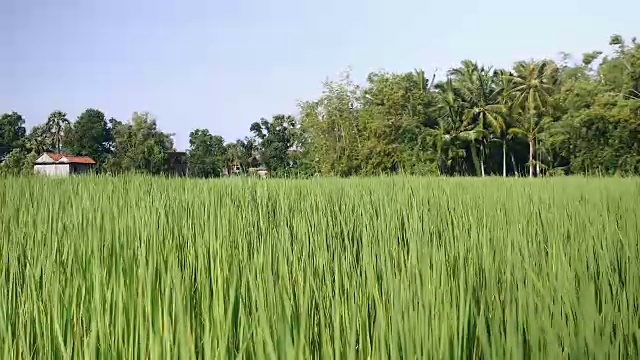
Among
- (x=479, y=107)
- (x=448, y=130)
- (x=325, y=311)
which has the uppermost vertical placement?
(x=479, y=107)

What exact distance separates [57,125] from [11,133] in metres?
8.34

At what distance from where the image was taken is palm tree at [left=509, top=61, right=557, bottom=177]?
32.1m

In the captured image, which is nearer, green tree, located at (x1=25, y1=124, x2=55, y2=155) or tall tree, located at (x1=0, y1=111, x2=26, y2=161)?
green tree, located at (x1=25, y1=124, x2=55, y2=155)

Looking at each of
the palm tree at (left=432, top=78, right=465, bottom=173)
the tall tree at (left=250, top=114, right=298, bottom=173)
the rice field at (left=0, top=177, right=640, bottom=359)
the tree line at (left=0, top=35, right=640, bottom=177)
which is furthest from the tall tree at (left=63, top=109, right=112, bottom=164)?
the rice field at (left=0, top=177, right=640, bottom=359)

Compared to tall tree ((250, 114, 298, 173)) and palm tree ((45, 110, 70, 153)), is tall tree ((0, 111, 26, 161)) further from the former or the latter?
tall tree ((250, 114, 298, 173))

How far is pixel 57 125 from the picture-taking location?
55594 millimetres

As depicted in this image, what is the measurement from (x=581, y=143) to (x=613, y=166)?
1997mm

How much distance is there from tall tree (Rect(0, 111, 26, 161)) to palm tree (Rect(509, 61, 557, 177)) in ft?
171

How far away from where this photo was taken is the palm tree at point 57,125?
55500mm

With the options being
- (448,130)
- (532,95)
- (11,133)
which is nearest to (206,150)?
(11,133)

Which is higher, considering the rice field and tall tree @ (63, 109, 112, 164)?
tall tree @ (63, 109, 112, 164)

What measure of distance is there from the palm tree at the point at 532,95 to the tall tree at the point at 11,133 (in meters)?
52.1

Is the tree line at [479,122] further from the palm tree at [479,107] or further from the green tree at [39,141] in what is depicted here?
the green tree at [39,141]

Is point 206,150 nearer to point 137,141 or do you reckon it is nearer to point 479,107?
point 137,141
